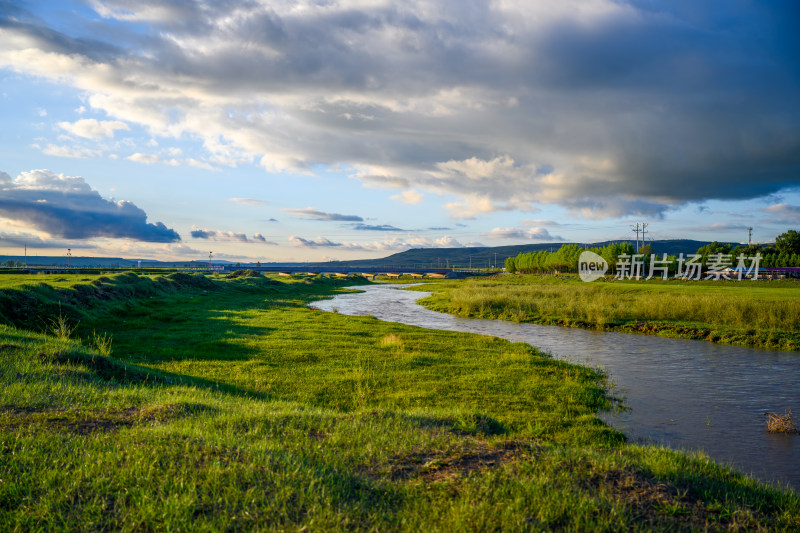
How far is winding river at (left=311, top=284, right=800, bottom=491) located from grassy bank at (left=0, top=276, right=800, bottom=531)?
6.41ft

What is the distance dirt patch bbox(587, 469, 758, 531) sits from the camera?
6.31 meters

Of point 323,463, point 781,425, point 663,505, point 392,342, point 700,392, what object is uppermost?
point 663,505

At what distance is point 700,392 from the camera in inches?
714

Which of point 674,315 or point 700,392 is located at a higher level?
point 674,315

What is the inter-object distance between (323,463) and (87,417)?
17.2 feet

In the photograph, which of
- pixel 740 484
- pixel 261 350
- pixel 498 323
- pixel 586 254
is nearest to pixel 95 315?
pixel 261 350

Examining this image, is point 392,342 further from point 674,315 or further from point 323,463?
point 674,315

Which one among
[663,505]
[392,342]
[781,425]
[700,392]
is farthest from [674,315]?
[663,505]

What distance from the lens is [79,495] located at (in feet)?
20.2

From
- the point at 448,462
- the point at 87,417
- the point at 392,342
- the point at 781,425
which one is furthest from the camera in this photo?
the point at 392,342

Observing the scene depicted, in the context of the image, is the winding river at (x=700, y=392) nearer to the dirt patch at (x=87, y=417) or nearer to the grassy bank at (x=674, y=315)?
the grassy bank at (x=674, y=315)

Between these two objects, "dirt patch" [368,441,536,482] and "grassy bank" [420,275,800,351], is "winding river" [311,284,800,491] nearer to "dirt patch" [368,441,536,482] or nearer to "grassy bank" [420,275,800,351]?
"grassy bank" [420,275,800,351]

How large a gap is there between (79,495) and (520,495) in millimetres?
5862

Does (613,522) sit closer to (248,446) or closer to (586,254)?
(248,446)
